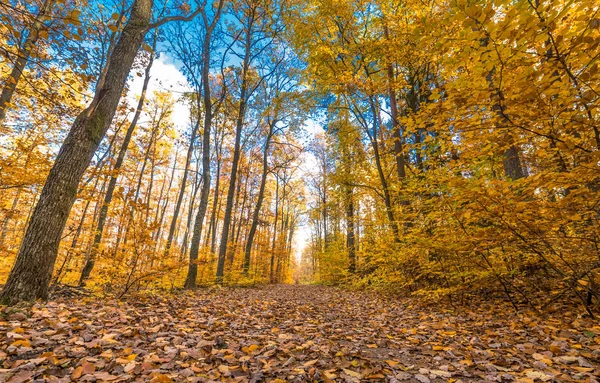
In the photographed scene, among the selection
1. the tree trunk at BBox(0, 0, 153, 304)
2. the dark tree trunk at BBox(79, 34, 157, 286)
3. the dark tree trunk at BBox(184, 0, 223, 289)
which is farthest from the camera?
the dark tree trunk at BBox(184, 0, 223, 289)

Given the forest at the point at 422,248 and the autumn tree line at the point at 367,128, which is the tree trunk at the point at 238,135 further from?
the forest at the point at 422,248

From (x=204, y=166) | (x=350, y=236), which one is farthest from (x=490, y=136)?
(x=350, y=236)

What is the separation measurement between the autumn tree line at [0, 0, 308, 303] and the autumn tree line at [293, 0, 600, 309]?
301 centimetres

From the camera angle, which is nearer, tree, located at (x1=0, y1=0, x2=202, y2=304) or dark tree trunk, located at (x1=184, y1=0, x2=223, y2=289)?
tree, located at (x1=0, y1=0, x2=202, y2=304)

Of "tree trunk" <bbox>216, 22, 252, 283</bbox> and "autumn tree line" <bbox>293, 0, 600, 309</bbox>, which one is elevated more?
"tree trunk" <bbox>216, 22, 252, 283</bbox>

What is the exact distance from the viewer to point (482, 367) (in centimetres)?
226

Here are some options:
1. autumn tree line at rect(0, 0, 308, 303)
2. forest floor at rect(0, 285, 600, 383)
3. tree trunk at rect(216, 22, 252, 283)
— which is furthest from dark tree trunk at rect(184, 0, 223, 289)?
forest floor at rect(0, 285, 600, 383)

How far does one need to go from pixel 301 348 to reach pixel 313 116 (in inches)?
425

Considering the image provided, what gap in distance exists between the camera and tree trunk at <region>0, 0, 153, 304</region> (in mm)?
3523

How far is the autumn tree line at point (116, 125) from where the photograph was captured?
3670mm

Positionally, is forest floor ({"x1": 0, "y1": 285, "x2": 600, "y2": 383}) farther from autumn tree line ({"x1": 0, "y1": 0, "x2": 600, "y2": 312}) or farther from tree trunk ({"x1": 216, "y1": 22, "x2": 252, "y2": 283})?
tree trunk ({"x1": 216, "y1": 22, "x2": 252, "y2": 283})

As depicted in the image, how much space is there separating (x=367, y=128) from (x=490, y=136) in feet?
24.4

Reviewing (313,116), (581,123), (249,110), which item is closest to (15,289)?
(581,123)

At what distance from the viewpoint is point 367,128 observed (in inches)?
384
